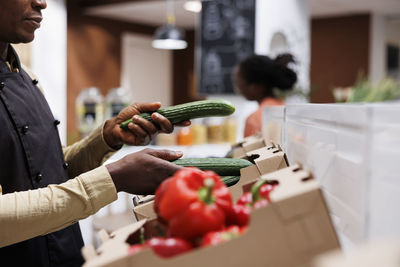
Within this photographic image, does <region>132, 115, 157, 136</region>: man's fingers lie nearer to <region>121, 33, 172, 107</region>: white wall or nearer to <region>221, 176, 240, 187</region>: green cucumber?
<region>221, 176, 240, 187</region>: green cucumber

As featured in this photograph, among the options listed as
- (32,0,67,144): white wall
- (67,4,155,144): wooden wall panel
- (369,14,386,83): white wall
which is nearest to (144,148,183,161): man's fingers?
(32,0,67,144): white wall

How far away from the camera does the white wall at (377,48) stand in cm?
791

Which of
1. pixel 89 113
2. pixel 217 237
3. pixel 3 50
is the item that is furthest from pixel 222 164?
pixel 89 113

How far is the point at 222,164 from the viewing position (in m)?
1.13

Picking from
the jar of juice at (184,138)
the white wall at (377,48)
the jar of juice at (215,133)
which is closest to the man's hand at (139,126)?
the jar of juice at (184,138)

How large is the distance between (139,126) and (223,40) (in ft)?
13.3

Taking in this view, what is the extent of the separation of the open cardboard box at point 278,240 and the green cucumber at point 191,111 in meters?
0.74

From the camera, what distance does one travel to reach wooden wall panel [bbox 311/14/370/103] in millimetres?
8008

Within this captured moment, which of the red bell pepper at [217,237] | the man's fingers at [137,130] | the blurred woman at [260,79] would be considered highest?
the blurred woman at [260,79]

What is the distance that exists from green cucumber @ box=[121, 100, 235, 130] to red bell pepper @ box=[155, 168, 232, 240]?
60 cm

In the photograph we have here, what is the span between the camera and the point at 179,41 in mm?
6410

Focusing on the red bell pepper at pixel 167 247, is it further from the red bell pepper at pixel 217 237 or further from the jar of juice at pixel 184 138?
the jar of juice at pixel 184 138

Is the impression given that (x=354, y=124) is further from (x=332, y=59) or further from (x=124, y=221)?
(x=332, y=59)

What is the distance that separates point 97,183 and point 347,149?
1.86 feet
